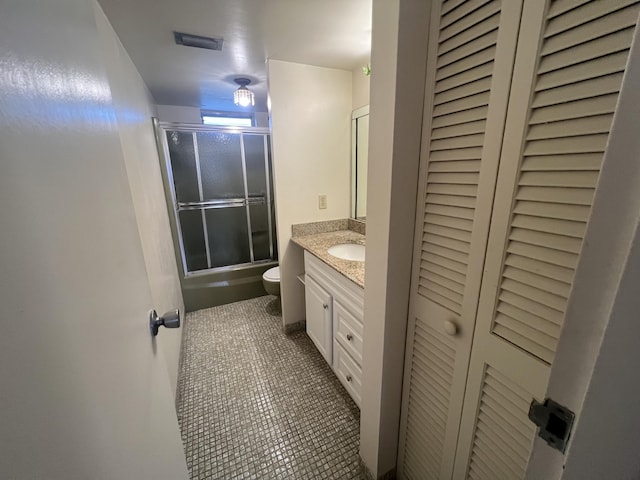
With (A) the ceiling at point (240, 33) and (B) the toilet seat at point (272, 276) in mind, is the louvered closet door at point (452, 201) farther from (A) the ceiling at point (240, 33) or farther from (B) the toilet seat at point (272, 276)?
(B) the toilet seat at point (272, 276)

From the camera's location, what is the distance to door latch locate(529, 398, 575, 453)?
0.36 meters

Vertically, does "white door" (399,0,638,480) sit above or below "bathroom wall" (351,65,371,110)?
below

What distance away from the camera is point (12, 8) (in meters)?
0.35

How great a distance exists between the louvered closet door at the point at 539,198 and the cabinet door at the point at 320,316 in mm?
1028

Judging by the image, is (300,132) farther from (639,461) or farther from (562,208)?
(639,461)

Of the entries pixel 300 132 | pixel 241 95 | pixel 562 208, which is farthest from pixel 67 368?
pixel 241 95

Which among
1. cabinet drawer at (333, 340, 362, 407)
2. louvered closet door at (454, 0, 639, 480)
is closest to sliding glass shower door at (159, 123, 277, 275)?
cabinet drawer at (333, 340, 362, 407)

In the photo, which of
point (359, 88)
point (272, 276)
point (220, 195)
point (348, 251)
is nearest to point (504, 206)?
point (348, 251)

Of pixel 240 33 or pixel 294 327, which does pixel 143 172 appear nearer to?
pixel 240 33

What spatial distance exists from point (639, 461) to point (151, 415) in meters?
0.95

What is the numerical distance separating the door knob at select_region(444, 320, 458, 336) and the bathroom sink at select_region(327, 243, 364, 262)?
1035 mm

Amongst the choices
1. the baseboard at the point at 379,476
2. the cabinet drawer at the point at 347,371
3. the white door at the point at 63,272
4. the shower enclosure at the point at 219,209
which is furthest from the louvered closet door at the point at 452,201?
the shower enclosure at the point at 219,209

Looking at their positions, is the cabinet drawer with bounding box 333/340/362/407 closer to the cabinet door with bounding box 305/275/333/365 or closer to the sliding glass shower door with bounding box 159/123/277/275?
the cabinet door with bounding box 305/275/333/365

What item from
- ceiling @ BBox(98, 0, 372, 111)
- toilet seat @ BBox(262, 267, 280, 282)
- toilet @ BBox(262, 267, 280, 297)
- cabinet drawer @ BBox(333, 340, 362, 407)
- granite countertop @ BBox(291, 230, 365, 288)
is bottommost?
cabinet drawer @ BBox(333, 340, 362, 407)
